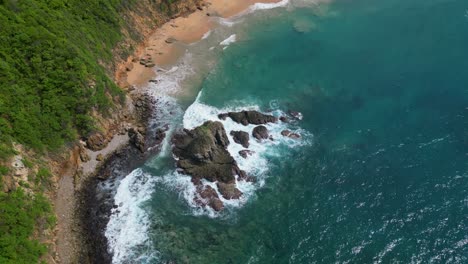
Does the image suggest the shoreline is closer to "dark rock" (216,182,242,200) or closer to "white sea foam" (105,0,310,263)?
"white sea foam" (105,0,310,263)

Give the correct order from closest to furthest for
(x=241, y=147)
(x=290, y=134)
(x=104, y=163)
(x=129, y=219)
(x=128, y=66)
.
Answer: (x=129, y=219)
(x=104, y=163)
(x=241, y=147)
(x=290, y=134)
(x=128, y=66)

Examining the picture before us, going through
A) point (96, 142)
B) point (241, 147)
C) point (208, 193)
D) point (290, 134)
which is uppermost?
point (96, 142)

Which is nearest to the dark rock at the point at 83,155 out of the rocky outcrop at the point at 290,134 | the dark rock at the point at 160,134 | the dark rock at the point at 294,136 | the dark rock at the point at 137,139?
the dark rock at the point at 137,139

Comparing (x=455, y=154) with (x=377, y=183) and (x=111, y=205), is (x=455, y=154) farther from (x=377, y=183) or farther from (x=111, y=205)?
(x=111, y=205)

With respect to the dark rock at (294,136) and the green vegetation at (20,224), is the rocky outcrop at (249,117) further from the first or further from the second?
the green vegetation at (20,224)

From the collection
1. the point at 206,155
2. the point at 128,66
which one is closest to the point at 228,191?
the point at 206,155

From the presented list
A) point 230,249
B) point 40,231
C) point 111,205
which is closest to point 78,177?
point 111,205

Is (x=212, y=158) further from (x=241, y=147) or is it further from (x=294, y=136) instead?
(x=294, y=136)
